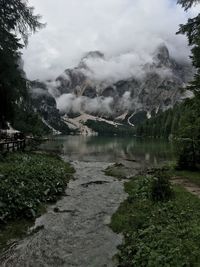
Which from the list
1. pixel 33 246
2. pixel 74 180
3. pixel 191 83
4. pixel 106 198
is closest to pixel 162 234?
pixel 33 246

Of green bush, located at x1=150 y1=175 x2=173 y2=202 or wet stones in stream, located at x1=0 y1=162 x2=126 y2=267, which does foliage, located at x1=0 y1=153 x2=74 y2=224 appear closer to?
wet stones in stream, located at x1=0 y1=162 x2=126 y2=267

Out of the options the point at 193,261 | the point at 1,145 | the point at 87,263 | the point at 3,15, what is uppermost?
the point at 3,15

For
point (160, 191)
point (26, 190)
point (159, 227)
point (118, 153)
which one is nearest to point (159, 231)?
point (159, 227)

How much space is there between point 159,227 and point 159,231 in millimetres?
362

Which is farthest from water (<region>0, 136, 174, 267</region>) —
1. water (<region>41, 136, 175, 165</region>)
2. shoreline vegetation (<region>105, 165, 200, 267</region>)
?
water (<region>41, 136, 175, 165</region>)

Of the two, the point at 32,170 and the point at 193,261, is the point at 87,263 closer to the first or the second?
the point at 193,261

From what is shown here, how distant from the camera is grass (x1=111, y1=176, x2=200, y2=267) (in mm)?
13820

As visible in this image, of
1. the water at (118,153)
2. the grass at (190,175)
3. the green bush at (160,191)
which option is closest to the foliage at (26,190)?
the green bush at (160,191)

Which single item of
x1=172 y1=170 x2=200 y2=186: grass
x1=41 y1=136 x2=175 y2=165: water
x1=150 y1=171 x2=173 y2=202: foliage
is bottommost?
x1=41 y1=136 x2=175 y2=165: water

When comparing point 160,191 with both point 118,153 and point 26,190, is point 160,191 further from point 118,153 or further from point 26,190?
point 118,153

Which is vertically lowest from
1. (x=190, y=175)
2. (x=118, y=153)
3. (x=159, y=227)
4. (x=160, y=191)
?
(x=118, y=153)

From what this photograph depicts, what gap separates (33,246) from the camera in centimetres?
1705

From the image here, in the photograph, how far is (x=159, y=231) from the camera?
1709 centimetres

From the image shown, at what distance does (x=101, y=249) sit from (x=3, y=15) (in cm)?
1480
